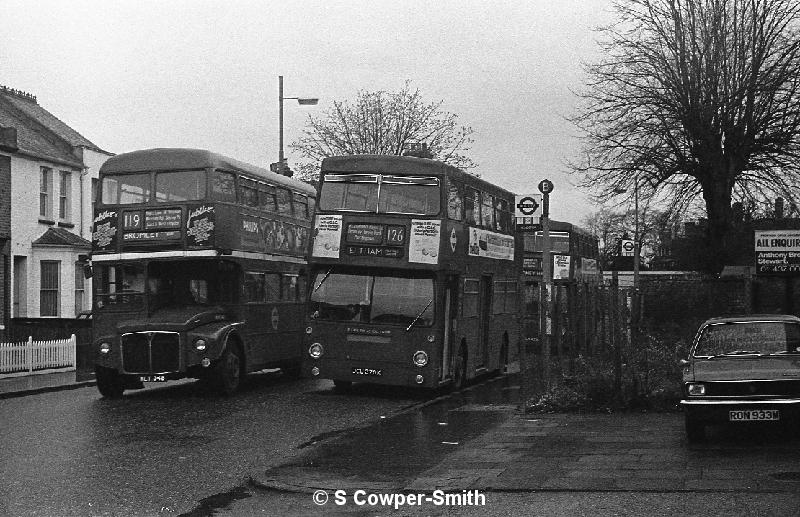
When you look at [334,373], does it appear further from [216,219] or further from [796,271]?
[796,271]

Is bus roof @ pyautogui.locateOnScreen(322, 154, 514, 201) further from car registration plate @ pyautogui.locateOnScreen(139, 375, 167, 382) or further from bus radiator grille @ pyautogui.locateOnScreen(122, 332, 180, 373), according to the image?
car registration plate @ pyautogui.locateOnScreen(139, 375, 167, 382)

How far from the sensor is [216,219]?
20.8 meters

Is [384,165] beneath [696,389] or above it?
above

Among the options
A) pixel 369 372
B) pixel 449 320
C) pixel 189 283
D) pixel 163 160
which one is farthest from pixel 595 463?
pixel 163 160

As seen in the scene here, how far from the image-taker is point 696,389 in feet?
42.7

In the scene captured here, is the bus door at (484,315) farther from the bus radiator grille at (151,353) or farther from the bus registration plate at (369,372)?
the bus radiator grille at (151,353)

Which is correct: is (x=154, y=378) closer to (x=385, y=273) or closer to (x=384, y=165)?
(x=385, y=273)

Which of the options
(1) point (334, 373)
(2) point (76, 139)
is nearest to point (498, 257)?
(1) point (334, 373)

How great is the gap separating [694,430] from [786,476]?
240 cm

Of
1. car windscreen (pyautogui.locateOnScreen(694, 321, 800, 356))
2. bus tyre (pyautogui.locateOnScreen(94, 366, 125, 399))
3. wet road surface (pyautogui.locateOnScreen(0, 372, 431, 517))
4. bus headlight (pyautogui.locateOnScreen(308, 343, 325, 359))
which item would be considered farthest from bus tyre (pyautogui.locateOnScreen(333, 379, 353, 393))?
car windscreen (pyautogui.locateOnScreen(694, 321, 800, 356))

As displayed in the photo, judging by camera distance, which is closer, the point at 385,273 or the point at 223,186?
the point at 385,273

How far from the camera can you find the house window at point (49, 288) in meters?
38.3

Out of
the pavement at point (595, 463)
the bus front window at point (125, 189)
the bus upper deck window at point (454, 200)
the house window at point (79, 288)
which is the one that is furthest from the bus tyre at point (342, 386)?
the house window at point (79, 288)

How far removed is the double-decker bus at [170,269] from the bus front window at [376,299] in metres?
1.91
